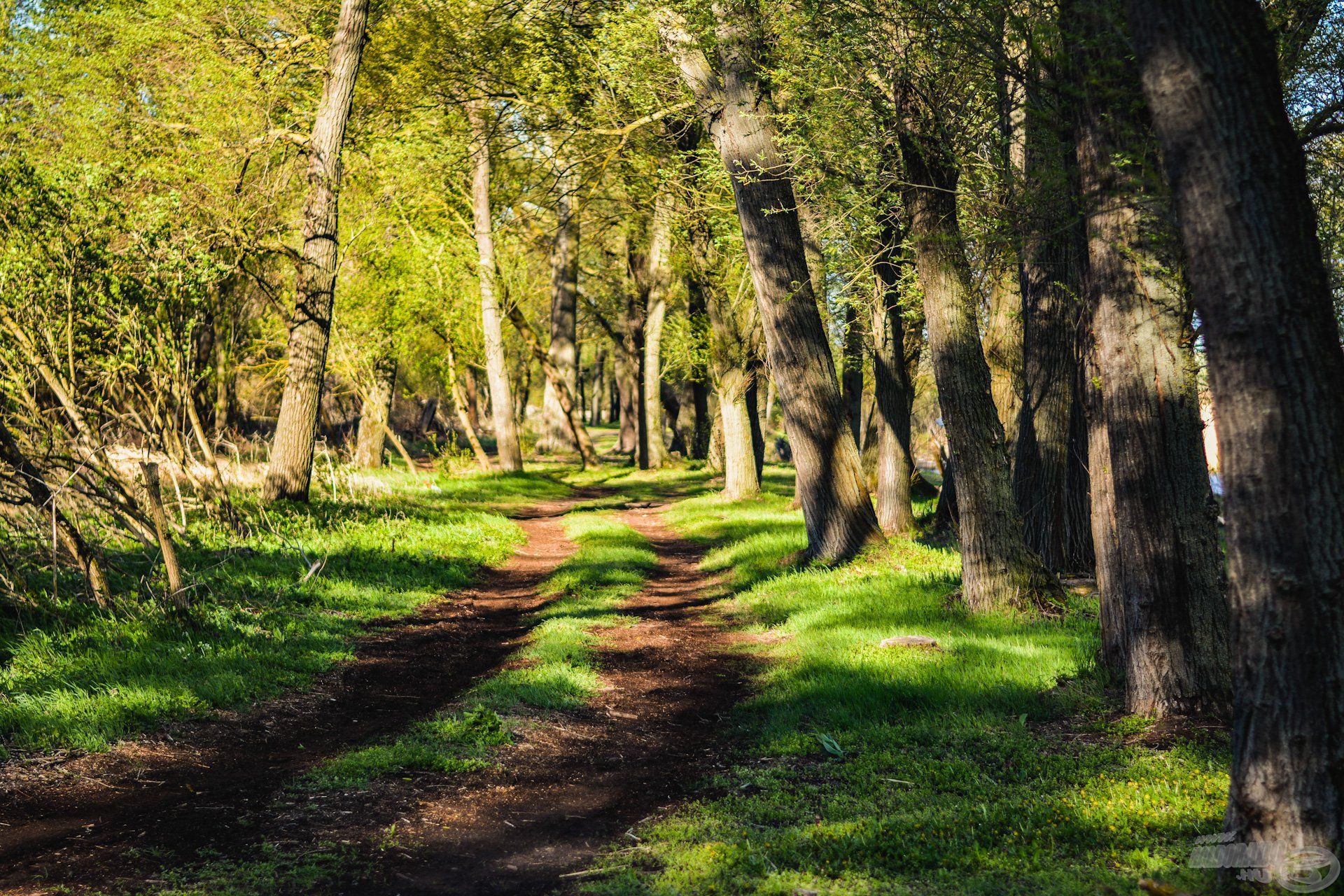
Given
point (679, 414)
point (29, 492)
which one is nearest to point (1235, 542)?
point (29, 492)

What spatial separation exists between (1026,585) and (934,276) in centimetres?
315

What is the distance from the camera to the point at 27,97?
17.8m

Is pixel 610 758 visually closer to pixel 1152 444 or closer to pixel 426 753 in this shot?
pixel 426 753

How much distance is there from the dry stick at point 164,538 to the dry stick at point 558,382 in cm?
1972

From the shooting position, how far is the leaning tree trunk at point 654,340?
29516 millimetres

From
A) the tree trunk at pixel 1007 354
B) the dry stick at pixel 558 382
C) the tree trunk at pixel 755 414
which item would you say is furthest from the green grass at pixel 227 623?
the dry stick at pixel 558 382

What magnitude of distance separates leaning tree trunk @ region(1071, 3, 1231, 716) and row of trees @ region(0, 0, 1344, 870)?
2 cm

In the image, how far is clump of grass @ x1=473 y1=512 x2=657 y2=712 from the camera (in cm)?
749

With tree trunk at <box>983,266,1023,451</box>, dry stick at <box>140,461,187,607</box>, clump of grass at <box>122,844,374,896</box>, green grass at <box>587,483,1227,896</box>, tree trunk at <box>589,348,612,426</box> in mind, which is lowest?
green grass at <box>587,483,1227,896</box>

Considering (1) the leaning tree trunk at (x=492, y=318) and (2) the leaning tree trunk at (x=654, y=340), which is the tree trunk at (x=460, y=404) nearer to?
(1) the leaning tree trunk at (x=492, y=318)

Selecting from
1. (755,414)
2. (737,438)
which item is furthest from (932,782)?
(755,414)

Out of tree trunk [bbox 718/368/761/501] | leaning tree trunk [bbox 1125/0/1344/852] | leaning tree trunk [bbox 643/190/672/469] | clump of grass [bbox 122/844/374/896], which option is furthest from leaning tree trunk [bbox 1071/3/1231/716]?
leaning tree trunk [bbox 643/190/672/469]

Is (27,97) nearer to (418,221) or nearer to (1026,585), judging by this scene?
(418,221)

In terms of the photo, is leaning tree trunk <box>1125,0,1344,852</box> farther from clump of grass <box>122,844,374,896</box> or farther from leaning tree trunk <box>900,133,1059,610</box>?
leaning tree trunk <box>900,133,1059,610</box>
